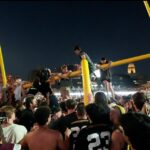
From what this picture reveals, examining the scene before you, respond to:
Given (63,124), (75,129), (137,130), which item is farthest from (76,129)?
(137,130)

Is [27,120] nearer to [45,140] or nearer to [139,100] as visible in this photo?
[45,140]

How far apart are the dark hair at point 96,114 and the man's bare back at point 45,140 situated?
2.34 ft

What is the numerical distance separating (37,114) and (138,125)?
3028mm

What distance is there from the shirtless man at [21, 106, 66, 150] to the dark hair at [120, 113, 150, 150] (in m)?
2.54

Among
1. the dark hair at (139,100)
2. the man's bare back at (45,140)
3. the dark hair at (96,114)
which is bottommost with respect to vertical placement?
→ the man's bare back at (45,140)

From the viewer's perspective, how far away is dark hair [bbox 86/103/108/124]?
533 cm

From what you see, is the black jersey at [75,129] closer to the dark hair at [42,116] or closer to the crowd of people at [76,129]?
the crowd of people at [76,129]

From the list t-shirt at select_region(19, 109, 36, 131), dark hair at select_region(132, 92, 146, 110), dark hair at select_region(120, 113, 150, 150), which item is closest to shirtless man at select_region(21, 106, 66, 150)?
dark hair at select_region(132, 92, 146, 110)

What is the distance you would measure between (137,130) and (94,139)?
2.05 m

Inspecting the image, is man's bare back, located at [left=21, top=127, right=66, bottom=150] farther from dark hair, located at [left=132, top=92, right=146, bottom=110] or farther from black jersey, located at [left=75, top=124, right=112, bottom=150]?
dark hair, located at [left=132, top=92, right=146, bottom=110]

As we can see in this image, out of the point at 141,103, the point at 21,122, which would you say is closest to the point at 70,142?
the point at 141,103

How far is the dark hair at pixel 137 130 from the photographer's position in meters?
3.05

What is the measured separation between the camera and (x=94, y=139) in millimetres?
5086

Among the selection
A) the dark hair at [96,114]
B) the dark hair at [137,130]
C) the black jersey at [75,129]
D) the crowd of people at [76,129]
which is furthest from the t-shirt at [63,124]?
the dark hair at [137,130]
